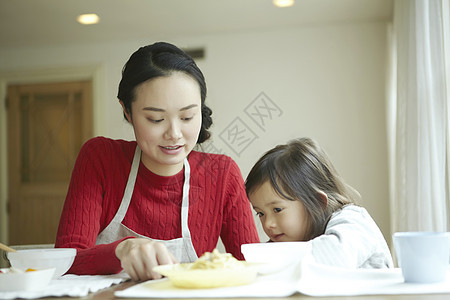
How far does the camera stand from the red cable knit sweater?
1.44m

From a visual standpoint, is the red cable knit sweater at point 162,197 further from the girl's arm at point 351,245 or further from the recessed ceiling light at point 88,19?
the recessed ceiling light at point 88,19

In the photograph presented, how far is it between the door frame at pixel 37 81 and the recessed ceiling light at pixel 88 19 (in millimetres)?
692

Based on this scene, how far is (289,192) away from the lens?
1431 mm

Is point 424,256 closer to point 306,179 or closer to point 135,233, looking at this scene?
point 306,179

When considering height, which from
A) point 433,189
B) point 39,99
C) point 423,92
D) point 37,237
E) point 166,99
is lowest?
point 37,237

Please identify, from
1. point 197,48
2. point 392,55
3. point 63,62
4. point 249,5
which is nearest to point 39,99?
point 63,62

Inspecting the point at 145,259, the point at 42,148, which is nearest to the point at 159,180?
the point at 145,259

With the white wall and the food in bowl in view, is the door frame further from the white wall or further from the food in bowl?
the food in bowl

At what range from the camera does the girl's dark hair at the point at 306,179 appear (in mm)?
1415

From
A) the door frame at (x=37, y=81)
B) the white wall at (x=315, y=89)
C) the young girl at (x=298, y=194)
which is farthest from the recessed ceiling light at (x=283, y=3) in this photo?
the young girl at (x=298, y=194)

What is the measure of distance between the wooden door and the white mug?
5.05 m

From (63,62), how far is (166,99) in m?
4.57

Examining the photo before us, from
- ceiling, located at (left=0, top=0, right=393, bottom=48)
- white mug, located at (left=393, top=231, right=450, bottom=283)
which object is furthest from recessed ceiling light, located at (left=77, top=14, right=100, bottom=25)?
white mug, located at (left=393, top=231, right=450, bottom=283)

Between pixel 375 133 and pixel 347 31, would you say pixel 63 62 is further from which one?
pixel 375 133
